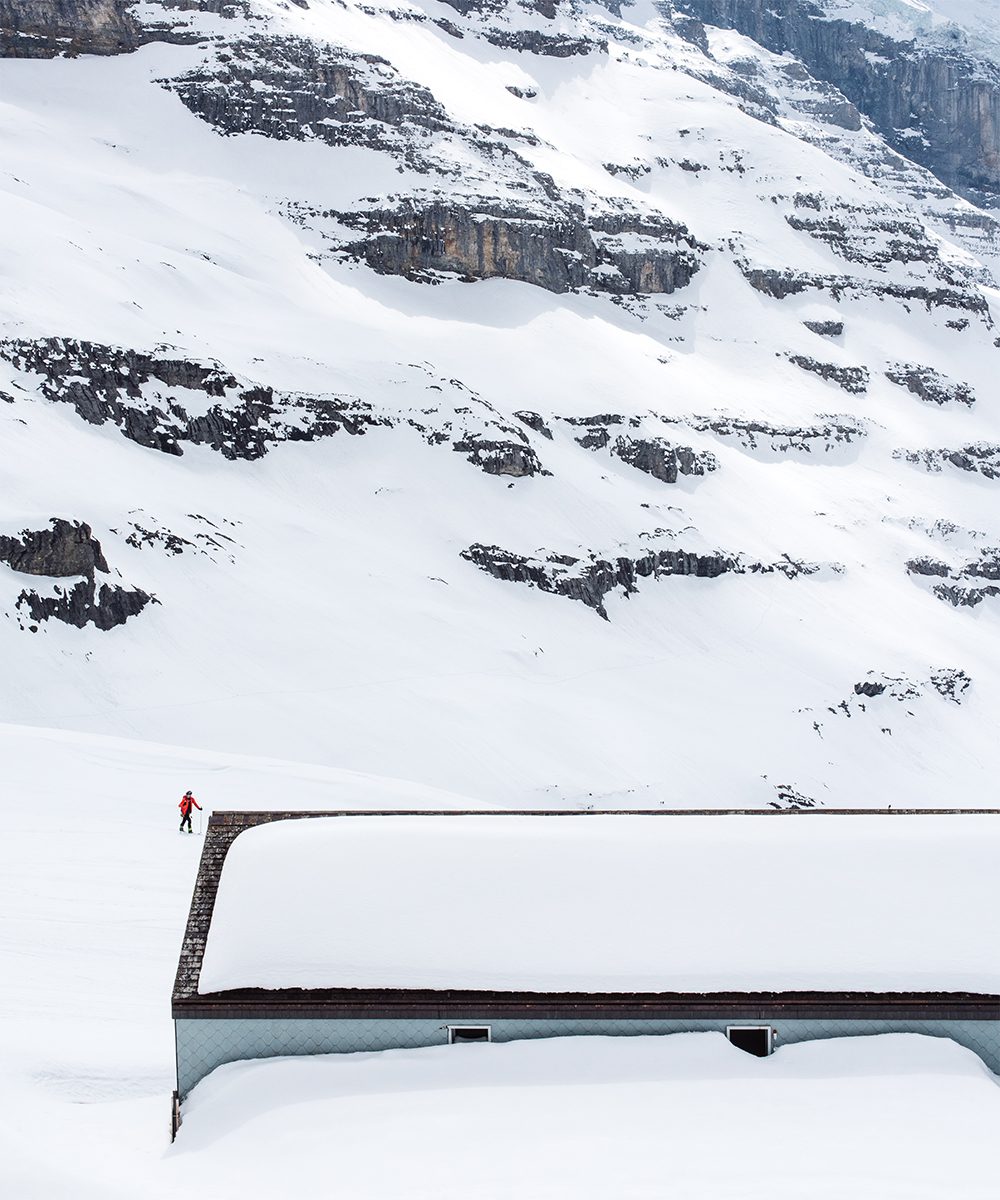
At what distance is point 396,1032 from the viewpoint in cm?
1809

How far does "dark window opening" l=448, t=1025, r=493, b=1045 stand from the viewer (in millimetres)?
18078

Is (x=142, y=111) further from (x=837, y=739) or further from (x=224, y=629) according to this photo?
(x=837, y=739)

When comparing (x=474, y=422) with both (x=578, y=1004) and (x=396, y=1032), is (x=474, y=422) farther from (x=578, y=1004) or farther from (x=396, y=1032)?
(x=578, y=1004)

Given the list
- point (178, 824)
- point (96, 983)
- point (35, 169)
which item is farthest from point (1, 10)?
point (96, 983)

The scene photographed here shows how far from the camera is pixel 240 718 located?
54000mm

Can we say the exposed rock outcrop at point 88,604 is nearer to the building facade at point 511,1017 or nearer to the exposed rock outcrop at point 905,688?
the building facade at point 511,1017

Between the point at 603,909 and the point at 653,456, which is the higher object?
the point at 603,909

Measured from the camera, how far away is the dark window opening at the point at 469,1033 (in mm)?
18078

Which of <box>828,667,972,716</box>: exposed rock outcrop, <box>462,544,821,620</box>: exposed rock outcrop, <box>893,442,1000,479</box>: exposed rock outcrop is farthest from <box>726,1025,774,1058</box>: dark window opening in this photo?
<box>893,442,1000,479</box>: exposed rock outcrop

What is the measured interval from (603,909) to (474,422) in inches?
2600

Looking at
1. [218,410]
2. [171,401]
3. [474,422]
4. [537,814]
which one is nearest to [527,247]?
[474,422]

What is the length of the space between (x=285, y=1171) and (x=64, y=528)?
4447 centimetres

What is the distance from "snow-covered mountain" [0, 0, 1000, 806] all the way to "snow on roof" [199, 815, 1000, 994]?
32.4 metres

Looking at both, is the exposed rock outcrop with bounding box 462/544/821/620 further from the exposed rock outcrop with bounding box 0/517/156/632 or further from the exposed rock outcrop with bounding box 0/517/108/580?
the exposed rock outcrop with bounding box 0/517/108/580
